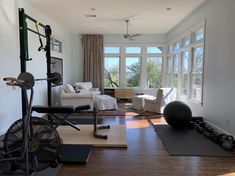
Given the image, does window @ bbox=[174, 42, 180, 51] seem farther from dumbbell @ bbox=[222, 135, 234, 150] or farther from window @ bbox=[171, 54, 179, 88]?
dumbbell @ bbox=[222, 135, 234, 150]

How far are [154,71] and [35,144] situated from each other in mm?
7769

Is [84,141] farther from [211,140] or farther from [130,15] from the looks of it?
[130,15]

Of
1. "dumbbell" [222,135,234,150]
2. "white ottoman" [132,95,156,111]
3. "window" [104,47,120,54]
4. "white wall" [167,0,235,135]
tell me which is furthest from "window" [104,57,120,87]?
"dumbbell" [222,135,234,150]

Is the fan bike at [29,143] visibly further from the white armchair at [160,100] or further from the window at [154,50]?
the window at [154,50]

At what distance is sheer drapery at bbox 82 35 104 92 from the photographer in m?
9.39

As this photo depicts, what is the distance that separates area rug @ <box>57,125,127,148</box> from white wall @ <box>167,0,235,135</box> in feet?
6.45

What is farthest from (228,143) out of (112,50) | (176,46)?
(112,50)

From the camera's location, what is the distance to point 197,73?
5969 millimetres

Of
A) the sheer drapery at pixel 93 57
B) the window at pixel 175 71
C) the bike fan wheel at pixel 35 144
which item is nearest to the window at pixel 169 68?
the window at pixel 175 71

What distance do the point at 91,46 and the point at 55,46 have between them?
2.27 metres

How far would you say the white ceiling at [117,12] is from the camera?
520cm

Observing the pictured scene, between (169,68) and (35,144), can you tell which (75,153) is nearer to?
(35,144)

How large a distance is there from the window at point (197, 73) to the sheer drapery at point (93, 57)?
13.9 ft

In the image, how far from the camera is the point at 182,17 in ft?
21.5
